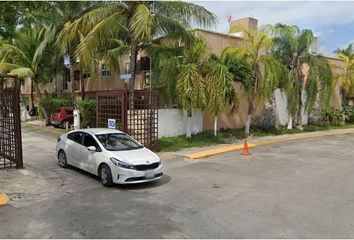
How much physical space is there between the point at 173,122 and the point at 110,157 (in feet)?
33.9

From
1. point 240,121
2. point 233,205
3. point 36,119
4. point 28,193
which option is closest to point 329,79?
point 240,121

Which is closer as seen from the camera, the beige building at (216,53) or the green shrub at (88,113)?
the beige building at (216,53)

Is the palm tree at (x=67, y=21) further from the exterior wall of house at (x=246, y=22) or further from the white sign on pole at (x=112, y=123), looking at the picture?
the exterior wall of house at (x=246, y=22)

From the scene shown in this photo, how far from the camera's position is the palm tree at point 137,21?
1617cm

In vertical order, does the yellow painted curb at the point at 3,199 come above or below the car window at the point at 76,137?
below

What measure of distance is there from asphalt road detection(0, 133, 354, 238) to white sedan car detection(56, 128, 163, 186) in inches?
13.4

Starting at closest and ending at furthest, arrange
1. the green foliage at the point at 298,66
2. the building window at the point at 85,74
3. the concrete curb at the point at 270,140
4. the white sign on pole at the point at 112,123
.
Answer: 1. the concrete curb at the point at 270,140
2. the white sign on pole at the point at 112,123
3. the green foliage at the point at 298,66
4. the building window at the point at 85,74

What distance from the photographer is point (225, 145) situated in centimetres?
1995

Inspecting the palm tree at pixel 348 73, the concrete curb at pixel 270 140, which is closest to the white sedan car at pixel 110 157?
the concrete curb at pixel 270 140

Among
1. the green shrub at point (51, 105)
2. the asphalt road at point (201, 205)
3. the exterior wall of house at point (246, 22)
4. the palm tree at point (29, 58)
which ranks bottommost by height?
the asphalt road at point (201, 205)

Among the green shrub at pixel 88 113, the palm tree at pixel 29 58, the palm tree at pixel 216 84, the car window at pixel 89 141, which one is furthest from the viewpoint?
the palm tree at pixel 29 58

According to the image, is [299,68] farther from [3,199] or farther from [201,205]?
[3,199]

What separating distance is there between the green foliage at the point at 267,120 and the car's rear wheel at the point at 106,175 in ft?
54.6

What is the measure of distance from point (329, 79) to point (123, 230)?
23.1m
